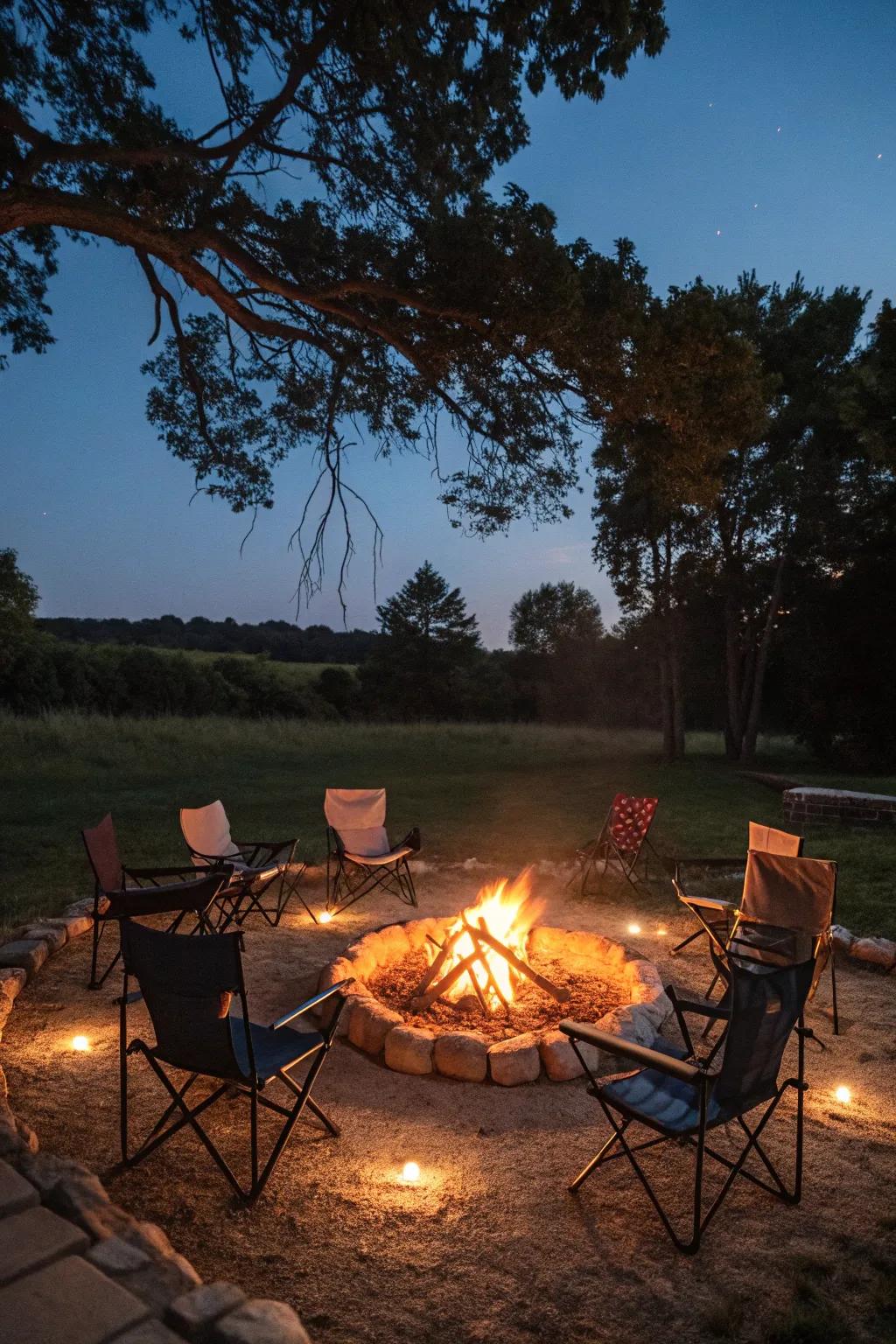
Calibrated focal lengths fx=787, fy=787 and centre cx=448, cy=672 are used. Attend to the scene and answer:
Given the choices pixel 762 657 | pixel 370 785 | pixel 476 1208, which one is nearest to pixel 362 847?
pixel 476 1208

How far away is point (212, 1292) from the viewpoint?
1810 mm

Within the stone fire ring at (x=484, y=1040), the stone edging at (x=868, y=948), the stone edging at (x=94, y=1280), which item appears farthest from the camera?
the stone edging at (x=868, y=948)

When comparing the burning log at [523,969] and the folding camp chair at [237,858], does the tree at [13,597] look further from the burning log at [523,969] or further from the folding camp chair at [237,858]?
the burning log at [523,969]

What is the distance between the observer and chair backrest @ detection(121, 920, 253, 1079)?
2602mm

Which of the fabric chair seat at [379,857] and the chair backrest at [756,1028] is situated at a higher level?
the chair backrest at [756,1028]

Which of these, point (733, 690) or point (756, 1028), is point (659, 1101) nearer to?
point (756, 1028)

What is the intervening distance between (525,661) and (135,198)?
3216 cm

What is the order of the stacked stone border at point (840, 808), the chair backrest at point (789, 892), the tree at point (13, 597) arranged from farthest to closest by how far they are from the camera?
the tree at point (13, 597), the stacked stone border at point (840, 808), the chair backrest at point (789, 892)

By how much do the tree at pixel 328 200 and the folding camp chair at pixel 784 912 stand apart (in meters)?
3.62

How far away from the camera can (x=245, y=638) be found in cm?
4266

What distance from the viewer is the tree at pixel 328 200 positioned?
493cm

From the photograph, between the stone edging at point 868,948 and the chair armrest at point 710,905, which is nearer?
the chair armrest at point 710,905

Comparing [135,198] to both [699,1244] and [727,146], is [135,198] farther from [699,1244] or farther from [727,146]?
[699,1244]

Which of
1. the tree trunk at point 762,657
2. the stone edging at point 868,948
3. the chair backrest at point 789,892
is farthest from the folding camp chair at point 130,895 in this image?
the tree trunk at point 762,657
